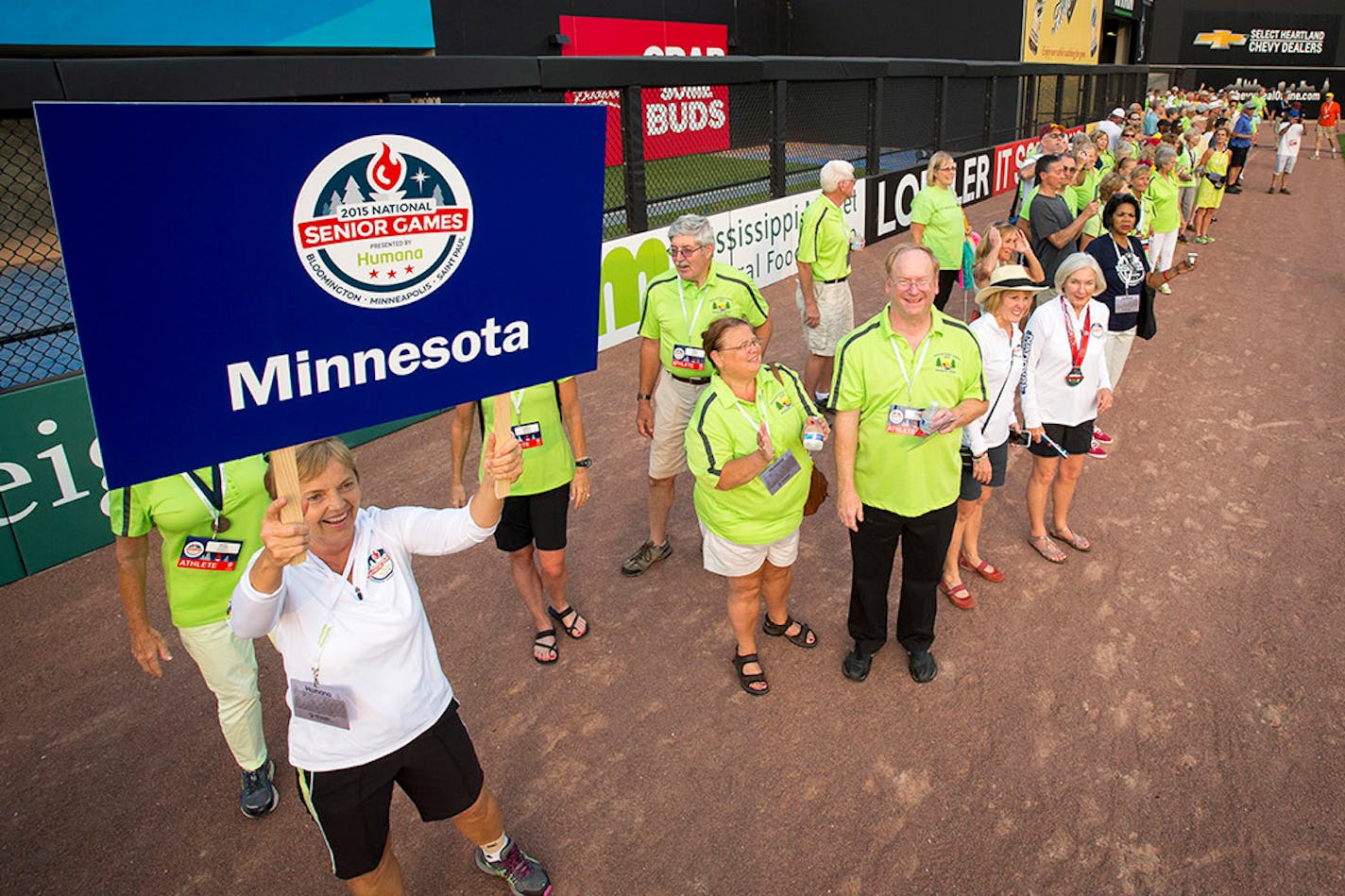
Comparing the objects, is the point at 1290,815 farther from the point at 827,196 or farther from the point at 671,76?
the point at 671,76

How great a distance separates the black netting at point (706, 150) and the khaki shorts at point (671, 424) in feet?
17.3

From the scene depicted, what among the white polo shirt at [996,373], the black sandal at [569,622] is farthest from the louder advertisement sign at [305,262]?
the white polo shirt at [996,373]

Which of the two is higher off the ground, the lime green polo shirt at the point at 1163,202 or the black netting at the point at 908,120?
the black netting at the point at 908,120

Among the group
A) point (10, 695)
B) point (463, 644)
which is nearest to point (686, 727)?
point (463, 644)

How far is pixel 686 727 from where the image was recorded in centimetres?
375

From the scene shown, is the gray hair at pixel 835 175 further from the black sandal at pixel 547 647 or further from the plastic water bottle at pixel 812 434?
the black sandal at pixel 547 647

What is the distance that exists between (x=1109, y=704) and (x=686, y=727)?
1871 mm

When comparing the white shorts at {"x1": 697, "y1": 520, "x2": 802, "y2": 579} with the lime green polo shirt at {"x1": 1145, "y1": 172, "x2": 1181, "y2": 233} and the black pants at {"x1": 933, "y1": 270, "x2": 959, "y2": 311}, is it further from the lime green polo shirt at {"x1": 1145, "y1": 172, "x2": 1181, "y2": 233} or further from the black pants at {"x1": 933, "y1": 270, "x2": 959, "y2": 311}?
the lime green polo shirt at {"x1": 1145, "y1": 172, "x2": 1181, "y2": 233}

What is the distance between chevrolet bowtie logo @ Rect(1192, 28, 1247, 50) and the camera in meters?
40.1

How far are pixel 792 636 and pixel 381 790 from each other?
231 cm

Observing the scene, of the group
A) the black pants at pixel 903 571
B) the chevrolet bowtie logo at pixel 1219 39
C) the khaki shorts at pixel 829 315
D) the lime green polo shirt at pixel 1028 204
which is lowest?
the black pants at pixel 903 571

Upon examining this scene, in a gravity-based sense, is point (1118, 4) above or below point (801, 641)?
above

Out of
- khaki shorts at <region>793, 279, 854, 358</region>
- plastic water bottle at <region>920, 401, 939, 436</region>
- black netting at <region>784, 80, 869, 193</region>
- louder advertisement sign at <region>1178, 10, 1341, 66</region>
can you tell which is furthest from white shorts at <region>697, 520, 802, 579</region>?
louder advertisement sign at <region>1178, 10, 1341, 66</region>

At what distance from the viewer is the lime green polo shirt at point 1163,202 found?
8727 millimetres
